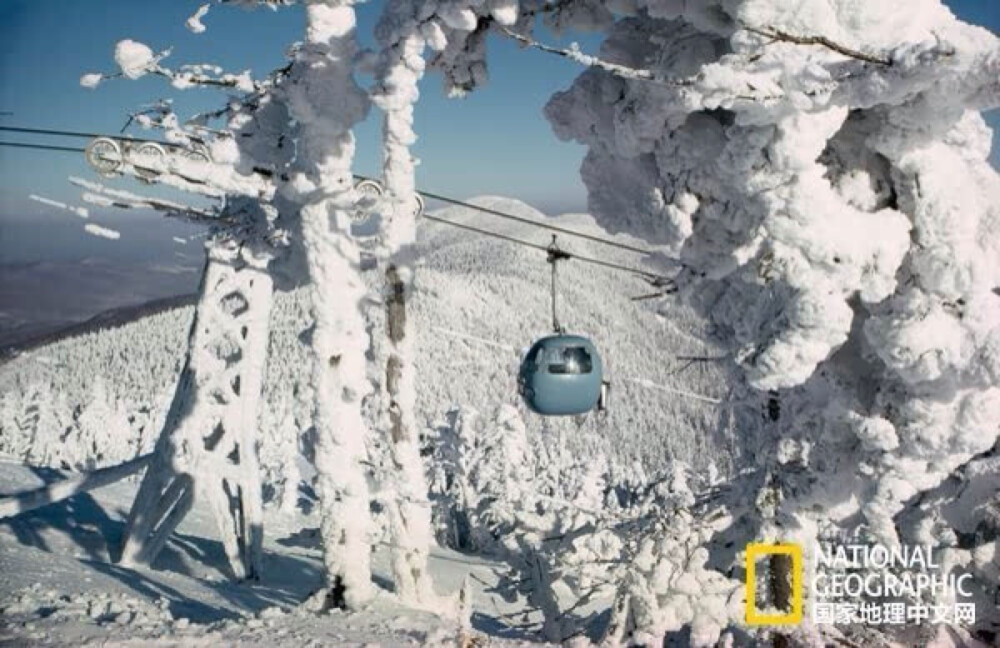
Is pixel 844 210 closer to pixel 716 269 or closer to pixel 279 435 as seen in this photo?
pixel 716 269

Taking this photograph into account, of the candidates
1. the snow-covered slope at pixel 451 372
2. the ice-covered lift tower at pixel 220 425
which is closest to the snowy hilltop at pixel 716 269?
the ice-covered lift tower at pixel 220 425

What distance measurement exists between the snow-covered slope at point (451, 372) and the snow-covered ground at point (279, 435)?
0.72 ft

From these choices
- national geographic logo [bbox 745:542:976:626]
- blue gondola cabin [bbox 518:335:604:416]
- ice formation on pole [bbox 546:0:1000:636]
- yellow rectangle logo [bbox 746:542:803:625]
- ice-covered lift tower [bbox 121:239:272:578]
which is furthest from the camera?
ice-covered lift tower [bbox 121:239:272:578]

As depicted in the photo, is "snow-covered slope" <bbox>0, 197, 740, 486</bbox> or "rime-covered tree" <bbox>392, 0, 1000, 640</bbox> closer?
"rime-covered tree" <bbox>392, 0, 1000, 640</bbox>

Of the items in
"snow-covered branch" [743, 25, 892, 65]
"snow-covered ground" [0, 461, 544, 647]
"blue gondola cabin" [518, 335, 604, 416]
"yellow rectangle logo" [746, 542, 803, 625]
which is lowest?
"snow-covered ground" [0, 461, 544, 647]

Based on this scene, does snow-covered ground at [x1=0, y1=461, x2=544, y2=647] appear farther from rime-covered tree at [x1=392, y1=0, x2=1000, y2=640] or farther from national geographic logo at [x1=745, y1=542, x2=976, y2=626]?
rime-covered tree at [x1=392, y1=0, x2=1000, y2=640]

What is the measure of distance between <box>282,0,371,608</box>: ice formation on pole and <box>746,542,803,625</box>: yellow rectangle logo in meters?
3.67

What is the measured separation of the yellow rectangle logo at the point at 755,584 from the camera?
5277 millimetres

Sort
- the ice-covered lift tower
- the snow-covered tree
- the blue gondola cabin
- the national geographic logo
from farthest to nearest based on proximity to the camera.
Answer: the snow-covered tree → the ice-covered lift tower → the blue gondola cabin → the national geographic logo

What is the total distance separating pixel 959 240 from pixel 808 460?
1917 millimetres

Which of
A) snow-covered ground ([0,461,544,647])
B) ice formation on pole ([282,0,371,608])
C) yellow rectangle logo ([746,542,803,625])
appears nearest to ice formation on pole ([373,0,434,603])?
ice formation on pole ([282,0,371,608])

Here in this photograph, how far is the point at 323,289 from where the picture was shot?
6.77 meters

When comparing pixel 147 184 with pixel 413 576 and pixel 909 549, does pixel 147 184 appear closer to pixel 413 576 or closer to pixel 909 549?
pixel 413 576

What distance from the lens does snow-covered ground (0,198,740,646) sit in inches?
227
